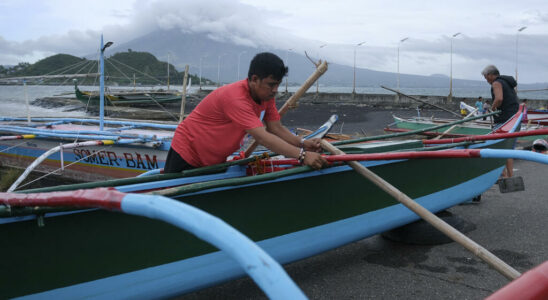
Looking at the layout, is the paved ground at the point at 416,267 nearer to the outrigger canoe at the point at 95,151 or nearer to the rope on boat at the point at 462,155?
the rope on boat at the point at 462,155

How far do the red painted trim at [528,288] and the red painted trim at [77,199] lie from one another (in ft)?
4.39

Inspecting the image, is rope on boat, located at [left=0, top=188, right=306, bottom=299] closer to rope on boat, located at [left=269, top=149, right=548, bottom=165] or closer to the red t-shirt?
the red t-shirt

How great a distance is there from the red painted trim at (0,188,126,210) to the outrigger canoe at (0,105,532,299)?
63mm

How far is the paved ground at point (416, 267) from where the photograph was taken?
11.4 ft

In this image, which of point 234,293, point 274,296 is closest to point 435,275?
point 234,293

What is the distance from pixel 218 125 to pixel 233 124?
12 centimetres

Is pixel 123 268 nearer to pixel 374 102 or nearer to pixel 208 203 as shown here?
pixel 208 203

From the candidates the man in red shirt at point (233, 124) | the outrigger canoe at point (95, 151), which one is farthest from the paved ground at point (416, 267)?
the outrigger canoe at point (95, 151)

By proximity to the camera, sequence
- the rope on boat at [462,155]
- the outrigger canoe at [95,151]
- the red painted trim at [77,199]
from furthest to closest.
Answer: the outrigger canoe at [95,151], the rope on boat at [462,155], the red painted trim at [77,199]

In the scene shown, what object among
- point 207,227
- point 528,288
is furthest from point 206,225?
point 528,288

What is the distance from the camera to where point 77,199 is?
1.80m

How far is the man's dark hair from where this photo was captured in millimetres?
3053

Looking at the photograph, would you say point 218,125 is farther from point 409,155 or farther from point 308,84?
point 409,155

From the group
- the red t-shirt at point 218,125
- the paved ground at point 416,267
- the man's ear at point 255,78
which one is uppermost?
the man's ear at point 255,78
